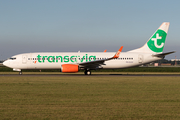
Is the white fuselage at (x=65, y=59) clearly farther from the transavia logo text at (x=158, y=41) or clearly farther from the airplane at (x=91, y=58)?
the transavia logo text at (x=158, y=41)

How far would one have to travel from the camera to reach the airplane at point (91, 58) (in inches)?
1374

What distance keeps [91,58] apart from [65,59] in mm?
4002

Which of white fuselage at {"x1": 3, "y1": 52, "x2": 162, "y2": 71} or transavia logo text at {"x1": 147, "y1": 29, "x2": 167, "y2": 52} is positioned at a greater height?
transavia logo text at {"x1": 147, "y1": 29, "x2": 167, "y2": 52}

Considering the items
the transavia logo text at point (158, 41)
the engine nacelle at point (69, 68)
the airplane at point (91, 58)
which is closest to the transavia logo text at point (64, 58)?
the airplane at point (91, 58)

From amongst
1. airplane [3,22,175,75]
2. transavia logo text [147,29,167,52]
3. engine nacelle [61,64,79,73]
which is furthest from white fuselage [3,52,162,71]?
engine nacelle [61,64,79,73]

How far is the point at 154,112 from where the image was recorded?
9.10 metres

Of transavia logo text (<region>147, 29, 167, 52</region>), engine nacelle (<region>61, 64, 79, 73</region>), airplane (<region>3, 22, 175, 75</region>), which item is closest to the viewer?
engine nacelle (<region>61, 64, 79, 73</region>)

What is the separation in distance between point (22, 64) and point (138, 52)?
726 inches

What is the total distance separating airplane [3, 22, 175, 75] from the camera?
34.9 metres

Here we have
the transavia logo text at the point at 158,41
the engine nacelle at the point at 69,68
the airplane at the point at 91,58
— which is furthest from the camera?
the transavia logo text at the point at 158,41

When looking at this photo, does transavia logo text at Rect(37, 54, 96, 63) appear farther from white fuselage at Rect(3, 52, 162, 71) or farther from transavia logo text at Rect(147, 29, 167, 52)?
transavia logo text at Rect(147, 29, 167, 52)

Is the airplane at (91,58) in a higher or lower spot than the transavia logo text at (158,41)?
lower

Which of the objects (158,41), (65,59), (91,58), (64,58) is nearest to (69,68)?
(65,59)

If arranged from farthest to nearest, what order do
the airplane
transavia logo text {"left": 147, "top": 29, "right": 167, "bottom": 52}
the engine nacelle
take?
transavia logo text {"left": 147, "top": 29, "right": 167, "bottom": 52}, the airplane, the engine nacelle
